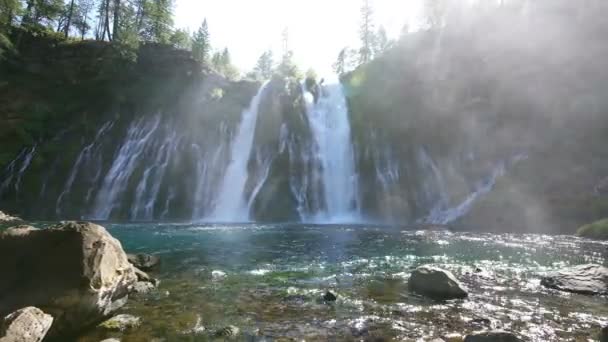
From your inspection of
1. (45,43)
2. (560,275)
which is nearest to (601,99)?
(560,275)

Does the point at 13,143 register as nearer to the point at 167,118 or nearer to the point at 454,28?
the point at 167,118

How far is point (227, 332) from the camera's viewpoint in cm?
739

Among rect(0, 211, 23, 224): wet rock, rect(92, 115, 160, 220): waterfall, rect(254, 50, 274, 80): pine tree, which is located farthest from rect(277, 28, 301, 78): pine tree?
rect(0, 211, 23, 224): wet rock

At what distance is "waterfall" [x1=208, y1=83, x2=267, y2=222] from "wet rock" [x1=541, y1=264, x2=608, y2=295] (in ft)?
103

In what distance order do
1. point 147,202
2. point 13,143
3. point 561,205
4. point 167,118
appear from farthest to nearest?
point 167,118 → point 13,143 → point 147,202 → point 561,205

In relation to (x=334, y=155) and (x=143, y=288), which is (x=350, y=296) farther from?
(x=334, y=155)

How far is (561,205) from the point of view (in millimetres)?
30859

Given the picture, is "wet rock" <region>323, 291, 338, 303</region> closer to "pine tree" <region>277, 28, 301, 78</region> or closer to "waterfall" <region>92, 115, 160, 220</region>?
"waterfall" <region>92, 115, 160, 220</region>

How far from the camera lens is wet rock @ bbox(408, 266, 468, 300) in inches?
394

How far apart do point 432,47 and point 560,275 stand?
4899 cm

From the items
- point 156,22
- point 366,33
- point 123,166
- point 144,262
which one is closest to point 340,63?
point 366,33

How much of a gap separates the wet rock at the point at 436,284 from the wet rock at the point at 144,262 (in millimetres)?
→ 9342

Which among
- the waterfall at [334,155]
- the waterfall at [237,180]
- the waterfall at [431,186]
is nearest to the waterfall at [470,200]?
the waterfall at [431,186]

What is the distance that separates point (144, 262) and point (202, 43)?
69.7 m
